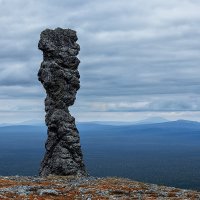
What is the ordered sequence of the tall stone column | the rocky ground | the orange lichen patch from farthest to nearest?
the tall stone column < the orange lichen patch < the rocky ground

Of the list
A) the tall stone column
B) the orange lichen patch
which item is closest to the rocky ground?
the orange lichen patch

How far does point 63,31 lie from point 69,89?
11098 mm

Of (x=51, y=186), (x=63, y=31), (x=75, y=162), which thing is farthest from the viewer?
(x=63, y=31)

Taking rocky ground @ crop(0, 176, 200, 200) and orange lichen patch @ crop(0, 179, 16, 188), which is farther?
orange lichen patch @ crop(0, 179, 16, 188)

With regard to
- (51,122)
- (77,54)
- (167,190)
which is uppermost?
(77,54)

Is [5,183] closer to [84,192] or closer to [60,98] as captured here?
[84,192]

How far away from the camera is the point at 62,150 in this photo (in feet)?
249

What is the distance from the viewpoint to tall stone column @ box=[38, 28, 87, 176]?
75625 millimetres

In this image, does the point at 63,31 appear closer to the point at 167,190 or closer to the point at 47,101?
the point at 47,101

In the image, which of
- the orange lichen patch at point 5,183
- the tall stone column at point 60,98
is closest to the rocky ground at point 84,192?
the orange lichen patch at point 5,183

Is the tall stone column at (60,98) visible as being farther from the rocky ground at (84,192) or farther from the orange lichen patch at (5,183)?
the rocky ground at (84,192)

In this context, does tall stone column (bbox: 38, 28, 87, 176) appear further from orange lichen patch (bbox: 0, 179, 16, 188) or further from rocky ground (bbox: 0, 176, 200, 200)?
rocky ground (bbox: 0, 176, 200, 200)

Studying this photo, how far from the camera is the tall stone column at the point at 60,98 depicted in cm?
7562

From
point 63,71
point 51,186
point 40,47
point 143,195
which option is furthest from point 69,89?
point 143,195
